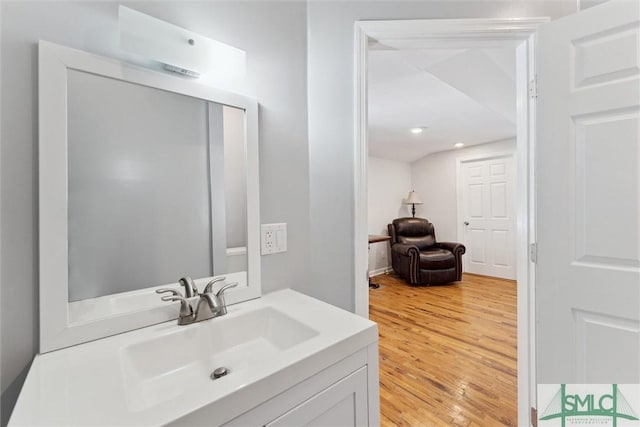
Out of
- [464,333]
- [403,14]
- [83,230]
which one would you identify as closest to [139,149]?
[83,230]

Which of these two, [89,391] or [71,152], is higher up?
[71,152]

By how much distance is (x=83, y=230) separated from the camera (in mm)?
798

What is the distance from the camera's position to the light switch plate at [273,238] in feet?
3.81

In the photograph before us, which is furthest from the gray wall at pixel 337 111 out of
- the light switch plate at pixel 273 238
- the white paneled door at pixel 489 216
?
the white paneled door at pixel 489 216

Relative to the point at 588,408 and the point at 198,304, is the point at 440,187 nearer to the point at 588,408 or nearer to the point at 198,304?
the point at 588,408

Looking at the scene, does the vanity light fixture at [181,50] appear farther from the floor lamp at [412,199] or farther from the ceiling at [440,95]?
the floor lamp at [412,199]

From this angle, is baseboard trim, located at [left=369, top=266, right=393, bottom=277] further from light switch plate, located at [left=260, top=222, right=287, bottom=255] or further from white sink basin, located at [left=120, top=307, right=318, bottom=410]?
white sink basin, located at [left=120, top=307, right=318, bottom=410]

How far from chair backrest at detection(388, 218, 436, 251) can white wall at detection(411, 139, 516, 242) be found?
1.19 feet

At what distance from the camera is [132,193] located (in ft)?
2.91

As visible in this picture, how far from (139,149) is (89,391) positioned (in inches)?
26.8

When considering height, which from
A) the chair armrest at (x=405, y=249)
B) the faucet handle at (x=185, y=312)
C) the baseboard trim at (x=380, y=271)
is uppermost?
the faucet handle at (x=185, y=312)

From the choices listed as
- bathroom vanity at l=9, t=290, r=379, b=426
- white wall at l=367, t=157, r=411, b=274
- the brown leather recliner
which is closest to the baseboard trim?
white wall at l=367, t=157, r=411, b=274

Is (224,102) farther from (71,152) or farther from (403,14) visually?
(403,14)

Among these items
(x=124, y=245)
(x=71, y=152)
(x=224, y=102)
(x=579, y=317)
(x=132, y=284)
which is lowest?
(x=579, y=317)
